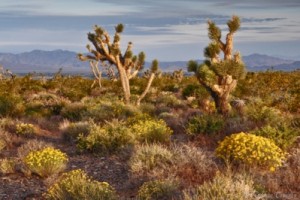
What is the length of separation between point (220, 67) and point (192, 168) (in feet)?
24.9

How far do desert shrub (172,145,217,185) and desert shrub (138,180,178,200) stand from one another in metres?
0.51

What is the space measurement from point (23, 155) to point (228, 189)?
20.4 feet

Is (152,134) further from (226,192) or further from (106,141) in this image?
(226,192)

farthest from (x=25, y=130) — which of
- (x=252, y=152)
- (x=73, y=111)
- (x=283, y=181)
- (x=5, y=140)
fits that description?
(x=283, y=181)

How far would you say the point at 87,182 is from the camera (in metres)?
7.30

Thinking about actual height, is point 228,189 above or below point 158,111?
above

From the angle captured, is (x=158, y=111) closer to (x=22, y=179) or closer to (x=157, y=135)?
(x=157, y=135)

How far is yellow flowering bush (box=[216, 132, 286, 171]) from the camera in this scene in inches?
335

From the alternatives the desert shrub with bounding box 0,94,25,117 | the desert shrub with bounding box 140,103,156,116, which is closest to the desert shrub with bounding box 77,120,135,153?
the desert shrub with bounding box 140,103,156,116

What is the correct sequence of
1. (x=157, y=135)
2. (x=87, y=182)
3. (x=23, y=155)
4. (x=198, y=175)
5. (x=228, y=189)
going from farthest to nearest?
1. (x=157, y=135)
2. (x=23, y=155)
3. (x=198, y=175)
4. (x=87, y=182)
5. (x=228, y=189)

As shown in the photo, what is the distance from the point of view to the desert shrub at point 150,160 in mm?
8711

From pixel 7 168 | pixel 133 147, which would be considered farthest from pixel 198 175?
pixel 7 168

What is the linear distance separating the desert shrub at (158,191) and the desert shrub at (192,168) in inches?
20.2

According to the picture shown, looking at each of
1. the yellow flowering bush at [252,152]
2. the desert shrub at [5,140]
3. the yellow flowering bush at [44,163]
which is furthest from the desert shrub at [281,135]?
the desert shrub at [5,140]
